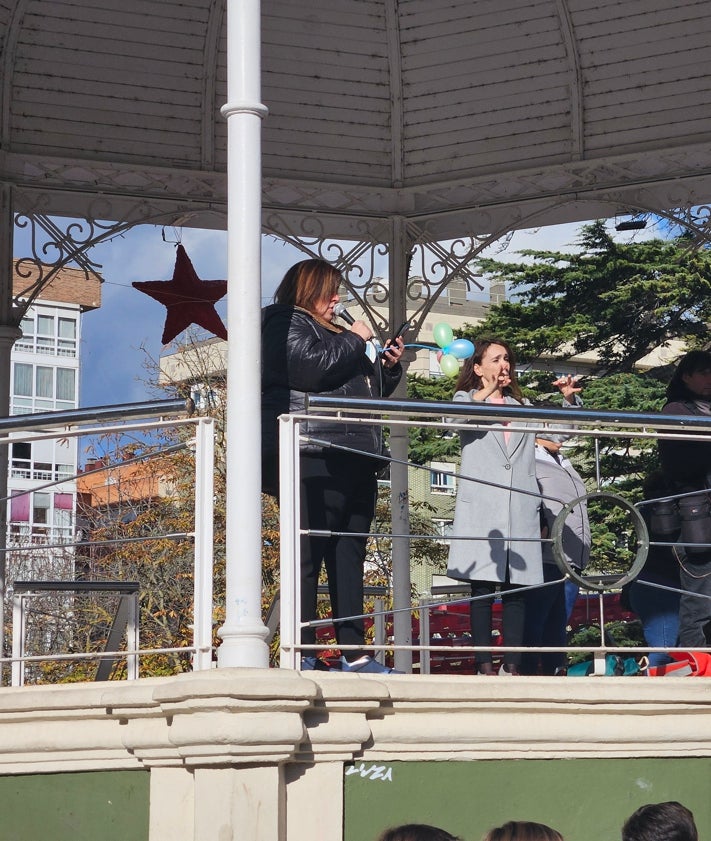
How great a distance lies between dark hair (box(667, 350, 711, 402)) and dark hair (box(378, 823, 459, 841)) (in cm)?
278

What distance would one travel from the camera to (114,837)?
541 centimetres

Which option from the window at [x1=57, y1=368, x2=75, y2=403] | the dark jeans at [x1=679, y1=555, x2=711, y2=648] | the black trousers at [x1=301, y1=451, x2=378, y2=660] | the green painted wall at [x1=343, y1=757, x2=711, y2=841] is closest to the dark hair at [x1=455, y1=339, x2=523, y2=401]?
the black trousers at [x1=301, y1=451, x2=378, y2=660]

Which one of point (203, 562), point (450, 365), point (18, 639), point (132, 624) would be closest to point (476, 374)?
point (450, 365)

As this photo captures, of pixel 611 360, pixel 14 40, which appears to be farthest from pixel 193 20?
pixel 611 360

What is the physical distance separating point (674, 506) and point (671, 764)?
1.70m

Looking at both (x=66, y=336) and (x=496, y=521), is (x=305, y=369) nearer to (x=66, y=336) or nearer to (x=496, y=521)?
(x=496, y=521)

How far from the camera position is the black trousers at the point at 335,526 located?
610 centimetres

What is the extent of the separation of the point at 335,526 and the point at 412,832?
146 centimetres

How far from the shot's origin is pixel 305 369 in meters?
6.16

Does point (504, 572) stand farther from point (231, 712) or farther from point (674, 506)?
point (231, 712)

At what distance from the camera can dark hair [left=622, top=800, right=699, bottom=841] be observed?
4.36m

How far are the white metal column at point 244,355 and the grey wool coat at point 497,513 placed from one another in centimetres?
130

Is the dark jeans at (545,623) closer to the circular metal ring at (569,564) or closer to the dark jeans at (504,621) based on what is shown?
the dark jeans at (504,621)

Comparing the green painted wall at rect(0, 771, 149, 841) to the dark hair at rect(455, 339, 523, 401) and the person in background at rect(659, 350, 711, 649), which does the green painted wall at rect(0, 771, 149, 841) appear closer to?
the dark hair at rect(455, 339, 523, 401)
